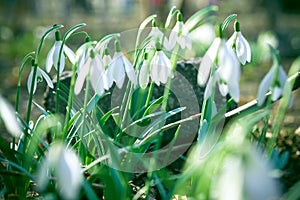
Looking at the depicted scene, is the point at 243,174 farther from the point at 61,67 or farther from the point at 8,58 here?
the point at 8,58

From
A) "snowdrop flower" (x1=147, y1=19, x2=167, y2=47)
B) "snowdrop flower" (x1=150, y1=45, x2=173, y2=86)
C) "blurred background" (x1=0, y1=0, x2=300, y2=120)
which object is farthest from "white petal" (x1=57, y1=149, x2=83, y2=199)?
"blurred background" (x1=0, y1=0, x2=300, y2=120)

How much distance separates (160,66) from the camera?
2072 mm

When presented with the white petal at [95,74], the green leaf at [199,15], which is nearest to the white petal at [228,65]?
the green leaf at [199,15]

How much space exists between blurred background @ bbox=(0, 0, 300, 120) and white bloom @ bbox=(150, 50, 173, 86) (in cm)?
54

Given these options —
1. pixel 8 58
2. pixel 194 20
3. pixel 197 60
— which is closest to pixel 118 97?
pixel 197 60

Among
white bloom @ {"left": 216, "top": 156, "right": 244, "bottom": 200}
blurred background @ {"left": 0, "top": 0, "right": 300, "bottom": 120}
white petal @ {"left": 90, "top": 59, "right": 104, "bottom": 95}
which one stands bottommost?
blurred background @ {"left": 0, "top": 0, "right": 300, "bottom": 120}

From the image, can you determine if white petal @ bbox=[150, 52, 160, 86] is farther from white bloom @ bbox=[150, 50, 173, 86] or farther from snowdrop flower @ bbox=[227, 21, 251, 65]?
snowdrop flower @ bbox=[227, 21, 251, 65]

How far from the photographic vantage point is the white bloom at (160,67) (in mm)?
2027

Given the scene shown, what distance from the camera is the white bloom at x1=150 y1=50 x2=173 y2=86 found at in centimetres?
203

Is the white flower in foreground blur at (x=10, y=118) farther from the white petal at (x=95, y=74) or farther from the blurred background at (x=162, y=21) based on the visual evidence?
A: the blurred background at (x=162, y=21)

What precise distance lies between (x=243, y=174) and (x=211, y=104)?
91 cm

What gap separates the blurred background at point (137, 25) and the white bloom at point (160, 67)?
54 centimetres

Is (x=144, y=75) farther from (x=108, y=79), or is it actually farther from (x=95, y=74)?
(x=95, y=74)

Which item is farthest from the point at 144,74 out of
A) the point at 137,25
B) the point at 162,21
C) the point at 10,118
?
the point at 137,25
